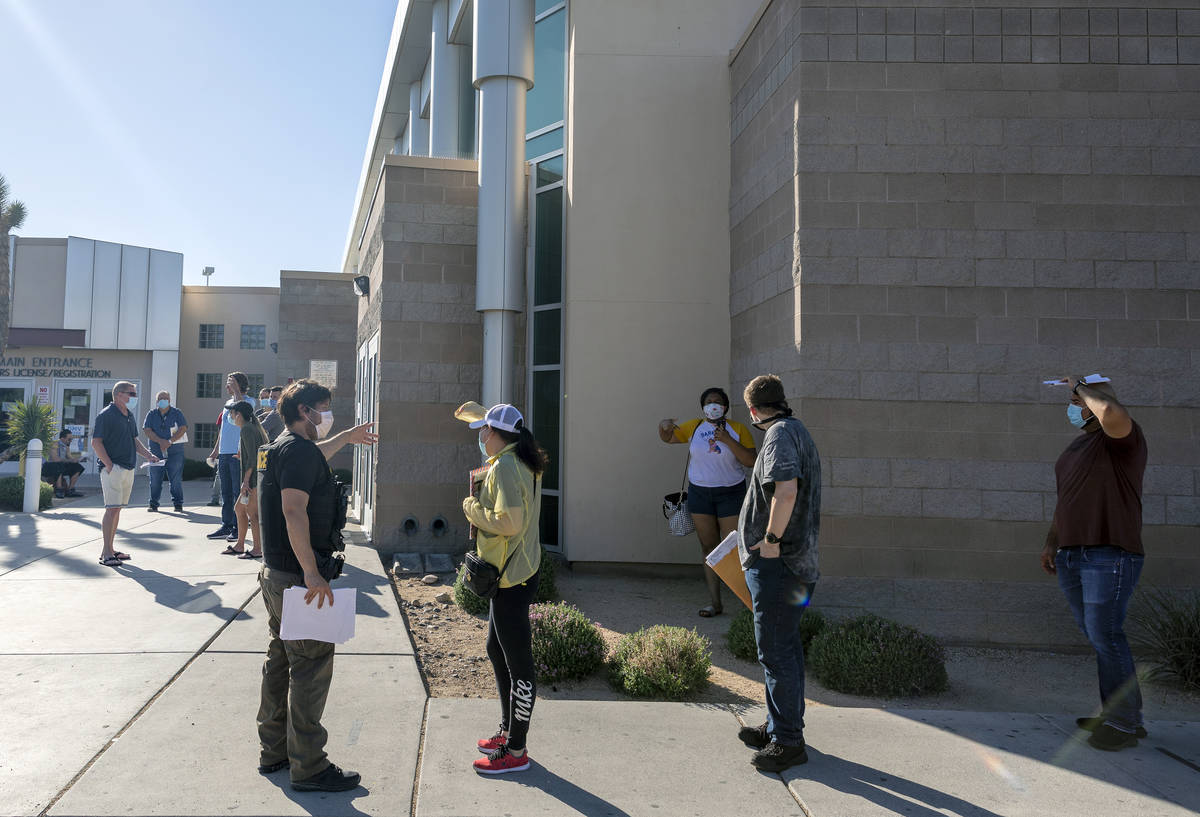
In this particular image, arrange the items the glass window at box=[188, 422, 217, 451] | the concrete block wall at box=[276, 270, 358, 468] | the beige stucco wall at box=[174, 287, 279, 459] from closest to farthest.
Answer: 1. the concrete block wall at box=[276, 270, 358, 468]
2. the glass window at box=[188, 422, 217, 451]
3. the beige stucco wall at box=[174, 287, 279, 459]

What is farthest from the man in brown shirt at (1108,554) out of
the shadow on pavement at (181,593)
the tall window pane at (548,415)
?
the tall window pane at (548,415)

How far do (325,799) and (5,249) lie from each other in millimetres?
28395

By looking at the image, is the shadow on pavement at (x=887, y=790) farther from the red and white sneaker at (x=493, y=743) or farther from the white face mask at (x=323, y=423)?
the white face mask at (x=323, y=423)

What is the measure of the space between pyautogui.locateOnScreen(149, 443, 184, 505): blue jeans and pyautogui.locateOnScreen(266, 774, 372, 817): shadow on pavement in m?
11.2

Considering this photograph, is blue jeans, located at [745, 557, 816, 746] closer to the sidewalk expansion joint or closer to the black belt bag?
the black belt bag

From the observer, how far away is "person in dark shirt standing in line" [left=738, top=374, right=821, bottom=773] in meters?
4.29

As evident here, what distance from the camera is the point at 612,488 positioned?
31.7 ft

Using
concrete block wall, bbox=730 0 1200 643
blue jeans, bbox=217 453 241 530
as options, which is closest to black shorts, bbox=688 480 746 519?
concrete block wall, bbox=730 0 1200 643

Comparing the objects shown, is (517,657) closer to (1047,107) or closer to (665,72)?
(1047,107)

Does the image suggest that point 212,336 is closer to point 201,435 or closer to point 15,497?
point 201,435

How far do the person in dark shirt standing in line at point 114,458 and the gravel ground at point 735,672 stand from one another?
315cm

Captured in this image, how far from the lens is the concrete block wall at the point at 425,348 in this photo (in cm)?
1023

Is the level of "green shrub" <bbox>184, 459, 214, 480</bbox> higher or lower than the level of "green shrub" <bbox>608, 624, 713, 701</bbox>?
higher

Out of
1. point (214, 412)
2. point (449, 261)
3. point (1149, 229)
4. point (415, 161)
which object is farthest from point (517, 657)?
point (214, 412)
